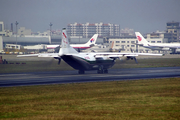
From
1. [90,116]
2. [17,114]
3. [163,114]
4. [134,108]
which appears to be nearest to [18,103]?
[17,114]

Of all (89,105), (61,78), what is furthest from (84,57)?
(89,105)

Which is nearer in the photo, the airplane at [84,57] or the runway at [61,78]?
the runway at [61,78]

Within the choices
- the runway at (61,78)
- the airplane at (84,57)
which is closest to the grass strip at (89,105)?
the runway at (61,78)

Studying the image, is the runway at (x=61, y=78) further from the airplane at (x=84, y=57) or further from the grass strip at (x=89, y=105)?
the grass strip at (x=89, y=105)

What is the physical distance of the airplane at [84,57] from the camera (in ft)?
156

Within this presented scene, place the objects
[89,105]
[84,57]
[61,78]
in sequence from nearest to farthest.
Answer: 1. [89,105]
2. [61,78]
3. [84,57]

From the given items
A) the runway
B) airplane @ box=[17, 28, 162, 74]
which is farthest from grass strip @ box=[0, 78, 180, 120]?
airplane @ box=[17, 28, 162, 74]

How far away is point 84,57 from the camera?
49594mm

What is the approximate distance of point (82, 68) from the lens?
51062 mm

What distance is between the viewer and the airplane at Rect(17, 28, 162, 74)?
47.5 m

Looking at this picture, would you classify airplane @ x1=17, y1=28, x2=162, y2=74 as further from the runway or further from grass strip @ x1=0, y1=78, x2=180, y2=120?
grass strip @ x1=0, y1=78, x2=180, y2=120

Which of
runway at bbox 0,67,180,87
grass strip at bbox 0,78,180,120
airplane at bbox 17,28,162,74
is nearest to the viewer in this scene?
grass strip at bbox 0,78,180,120

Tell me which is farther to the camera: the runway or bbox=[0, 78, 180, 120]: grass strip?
the runway

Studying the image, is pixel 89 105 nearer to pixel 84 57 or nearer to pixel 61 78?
pixel 61 78
